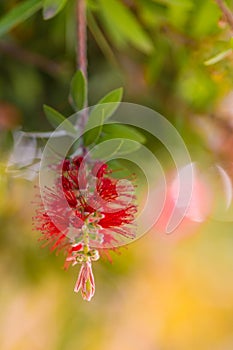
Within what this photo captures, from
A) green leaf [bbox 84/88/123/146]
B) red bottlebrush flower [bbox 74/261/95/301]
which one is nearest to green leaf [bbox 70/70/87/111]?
green leaf [bbox 84/88/123/146]

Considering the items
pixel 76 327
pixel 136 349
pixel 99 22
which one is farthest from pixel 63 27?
pixel 136 349

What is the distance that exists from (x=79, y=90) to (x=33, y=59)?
0.30 m

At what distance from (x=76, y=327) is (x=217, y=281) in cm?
27

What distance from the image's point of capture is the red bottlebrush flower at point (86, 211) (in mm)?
410

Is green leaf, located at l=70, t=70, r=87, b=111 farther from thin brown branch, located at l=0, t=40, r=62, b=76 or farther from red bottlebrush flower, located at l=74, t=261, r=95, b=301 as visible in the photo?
thin brown branch, located at l=0, t=40, r=62, b=76

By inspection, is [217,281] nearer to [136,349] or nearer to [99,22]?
[136,349]

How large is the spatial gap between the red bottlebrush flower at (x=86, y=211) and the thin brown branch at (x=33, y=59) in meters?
0.34

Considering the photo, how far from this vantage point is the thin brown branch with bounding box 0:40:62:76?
75cm

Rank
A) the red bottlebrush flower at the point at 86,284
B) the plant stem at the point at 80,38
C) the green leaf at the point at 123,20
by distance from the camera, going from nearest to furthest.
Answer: the red bottlebrush flower at the point at 86,284
the plant stem at the point at 80,38
the green leaf at the point at 123,20

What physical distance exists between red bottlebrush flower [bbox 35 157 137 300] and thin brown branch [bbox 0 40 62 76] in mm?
338

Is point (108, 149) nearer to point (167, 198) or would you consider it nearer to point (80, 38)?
point (80, 38)

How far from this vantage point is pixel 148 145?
73 centimetres

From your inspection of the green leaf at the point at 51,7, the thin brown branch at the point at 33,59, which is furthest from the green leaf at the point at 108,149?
the thin brown branch at the point at 33,59

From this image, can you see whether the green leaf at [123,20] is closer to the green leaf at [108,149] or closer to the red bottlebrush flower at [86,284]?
the green leaf at [108,149]
